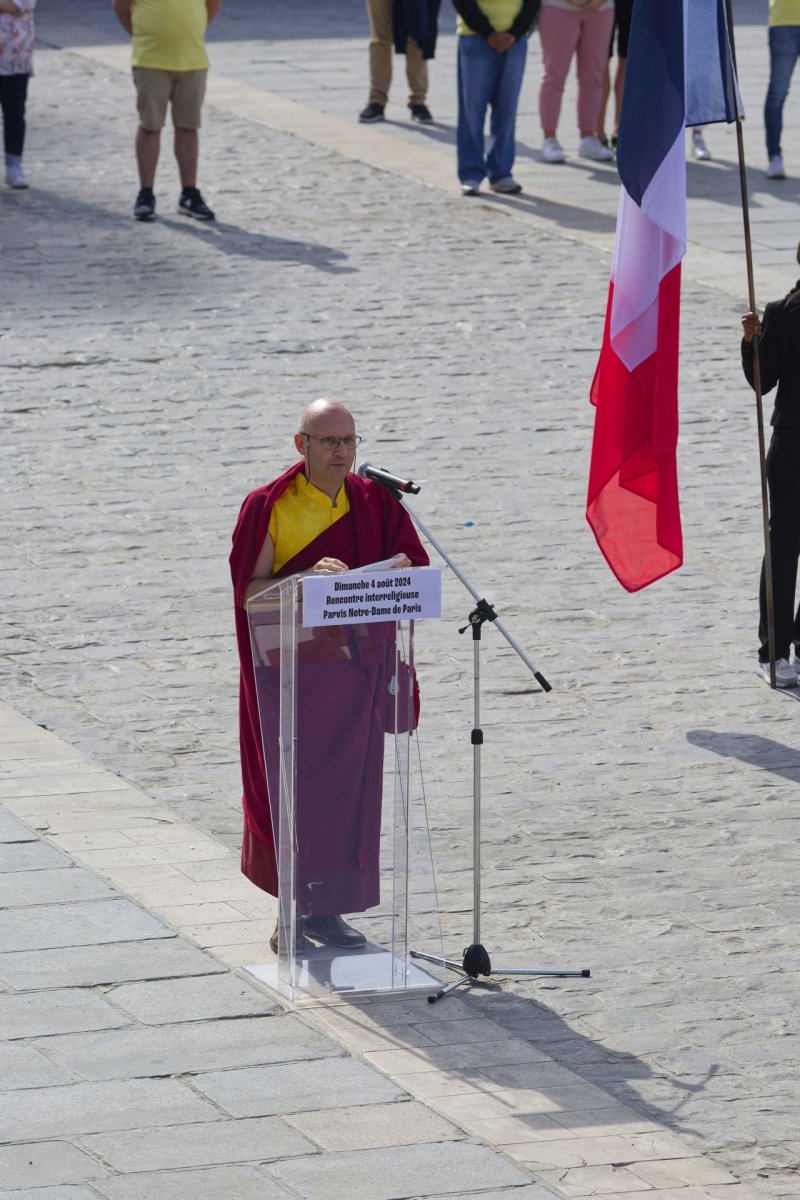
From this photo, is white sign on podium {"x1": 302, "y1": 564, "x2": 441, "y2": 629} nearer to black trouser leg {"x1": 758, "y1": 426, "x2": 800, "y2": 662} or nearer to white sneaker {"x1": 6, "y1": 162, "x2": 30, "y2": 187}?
black trouser leg {"x1": 758, "y1": 426, "x2": 800, "y2": 662}

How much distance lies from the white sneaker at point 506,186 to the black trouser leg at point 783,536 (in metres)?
9.26

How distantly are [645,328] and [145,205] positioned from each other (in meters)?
10.2

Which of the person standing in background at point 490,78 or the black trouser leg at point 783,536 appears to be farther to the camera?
the person standing in background at point 490,78

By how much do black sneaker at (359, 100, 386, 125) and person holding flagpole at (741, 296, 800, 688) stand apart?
12.1 metres

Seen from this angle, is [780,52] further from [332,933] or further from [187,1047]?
[187,1047]

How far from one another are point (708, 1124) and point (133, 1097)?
4.84 ft

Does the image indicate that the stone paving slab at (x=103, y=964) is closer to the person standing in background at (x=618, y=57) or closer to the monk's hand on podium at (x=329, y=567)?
the monk's hand on podium at (x=329, y=567)

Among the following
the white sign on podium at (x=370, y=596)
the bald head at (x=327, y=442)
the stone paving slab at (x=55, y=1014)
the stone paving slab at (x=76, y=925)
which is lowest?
the stone paving slab at (x=76, y=925)

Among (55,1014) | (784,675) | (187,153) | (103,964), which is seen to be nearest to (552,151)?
(187,153)

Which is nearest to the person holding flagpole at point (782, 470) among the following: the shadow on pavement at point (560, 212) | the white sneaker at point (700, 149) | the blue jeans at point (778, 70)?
the shadow on pavement at point (560, 212)

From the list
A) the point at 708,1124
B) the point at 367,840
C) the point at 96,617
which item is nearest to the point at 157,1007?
the point at 367,840

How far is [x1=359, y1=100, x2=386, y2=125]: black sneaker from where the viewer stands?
20.6 m

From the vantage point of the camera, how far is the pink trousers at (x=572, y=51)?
722 inches

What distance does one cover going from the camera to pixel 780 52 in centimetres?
1777
